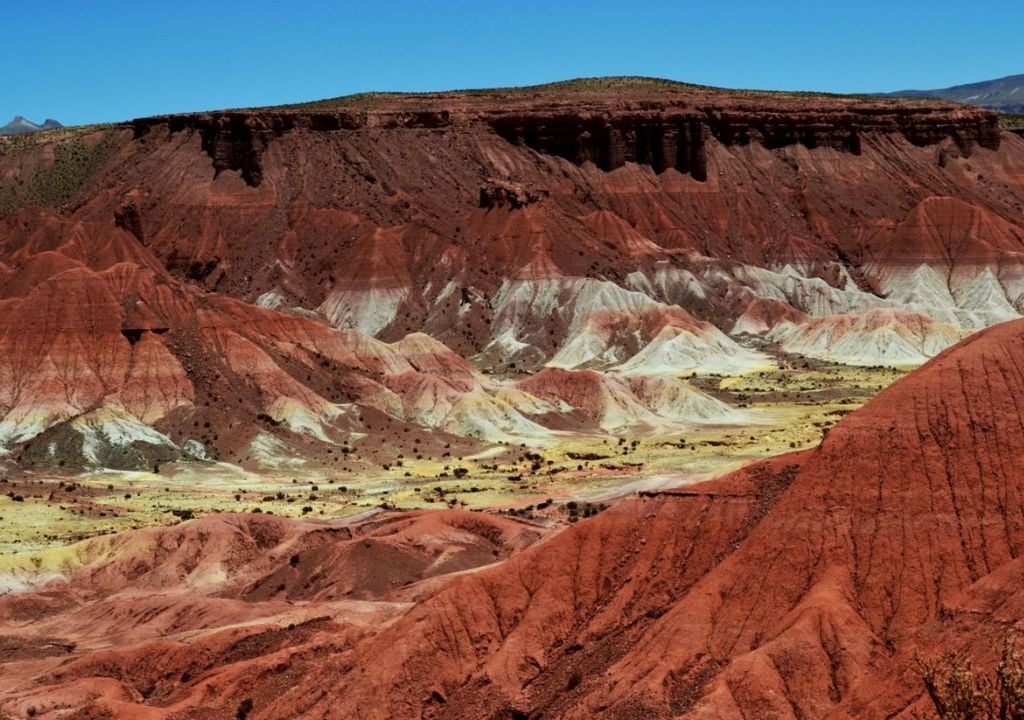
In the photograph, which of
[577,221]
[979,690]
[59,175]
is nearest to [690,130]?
[577,221]

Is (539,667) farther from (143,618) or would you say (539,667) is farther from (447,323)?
(447,323)

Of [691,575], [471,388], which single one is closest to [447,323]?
[471,388]

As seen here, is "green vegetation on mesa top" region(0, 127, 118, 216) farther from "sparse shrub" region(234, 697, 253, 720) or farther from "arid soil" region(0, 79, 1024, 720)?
"sparse shrub" region(234, 697, 253, 720)

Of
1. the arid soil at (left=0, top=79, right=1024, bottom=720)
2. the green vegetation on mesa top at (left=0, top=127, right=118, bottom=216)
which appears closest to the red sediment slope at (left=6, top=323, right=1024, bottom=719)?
the arid soil at (left=0, top=79, right=1024, bottom=720)

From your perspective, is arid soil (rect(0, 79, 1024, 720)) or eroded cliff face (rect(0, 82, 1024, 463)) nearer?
arid soil (rect(0, 79, 1024, 720))

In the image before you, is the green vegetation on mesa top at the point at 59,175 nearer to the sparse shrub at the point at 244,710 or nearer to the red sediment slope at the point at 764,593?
the sparse shrub at the point at 244,710

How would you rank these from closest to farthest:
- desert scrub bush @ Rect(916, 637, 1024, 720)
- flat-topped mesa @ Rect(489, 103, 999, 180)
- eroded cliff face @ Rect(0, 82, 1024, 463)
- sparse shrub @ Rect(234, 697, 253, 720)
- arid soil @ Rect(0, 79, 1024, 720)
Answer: desert scrub bush @ Rect(916, 637, 1024, 720)
arid soil @ Rect(0, 79, 1024, 720)
sparse shrub @ Rect(234, 697, 253, 720)
eroded cliff face @ Rect(0, 82, 1024, 463)
flat-topped mesa @ Rect(489, 103, 999, 180)

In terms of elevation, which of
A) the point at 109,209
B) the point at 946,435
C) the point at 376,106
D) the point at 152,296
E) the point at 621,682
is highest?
the point at 376,106
